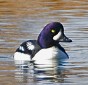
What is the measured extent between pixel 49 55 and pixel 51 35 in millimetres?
512

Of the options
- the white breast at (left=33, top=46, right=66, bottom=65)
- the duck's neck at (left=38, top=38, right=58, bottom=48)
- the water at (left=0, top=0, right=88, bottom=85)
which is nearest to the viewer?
the water at (left=0, top=0, right=88, bottom=85)

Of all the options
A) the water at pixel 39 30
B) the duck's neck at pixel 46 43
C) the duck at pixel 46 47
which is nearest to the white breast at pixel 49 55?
the duck at pixel 46 47

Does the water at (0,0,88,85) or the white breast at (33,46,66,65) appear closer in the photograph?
the water at (0,0,88,85)

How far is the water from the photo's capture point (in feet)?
54.2

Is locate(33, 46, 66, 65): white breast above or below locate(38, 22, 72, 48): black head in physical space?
below

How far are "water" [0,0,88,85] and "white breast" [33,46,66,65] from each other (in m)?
0.29

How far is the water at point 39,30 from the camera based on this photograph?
16531 mm

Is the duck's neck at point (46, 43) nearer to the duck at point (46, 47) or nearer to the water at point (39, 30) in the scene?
the duck at point (46, 47)

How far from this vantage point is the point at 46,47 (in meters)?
19.4

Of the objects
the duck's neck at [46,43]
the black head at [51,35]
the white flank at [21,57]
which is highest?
the black head at [51,35]

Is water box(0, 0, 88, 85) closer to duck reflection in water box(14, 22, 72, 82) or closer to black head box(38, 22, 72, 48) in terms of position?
duck reflection in water box(14, 22, 72, 82)

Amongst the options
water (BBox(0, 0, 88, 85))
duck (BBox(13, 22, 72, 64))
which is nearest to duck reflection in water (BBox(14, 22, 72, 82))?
duck (BBox(13, 22, 72, 64))

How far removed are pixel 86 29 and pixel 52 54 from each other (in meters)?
2.69

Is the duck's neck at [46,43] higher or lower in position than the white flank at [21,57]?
higher
